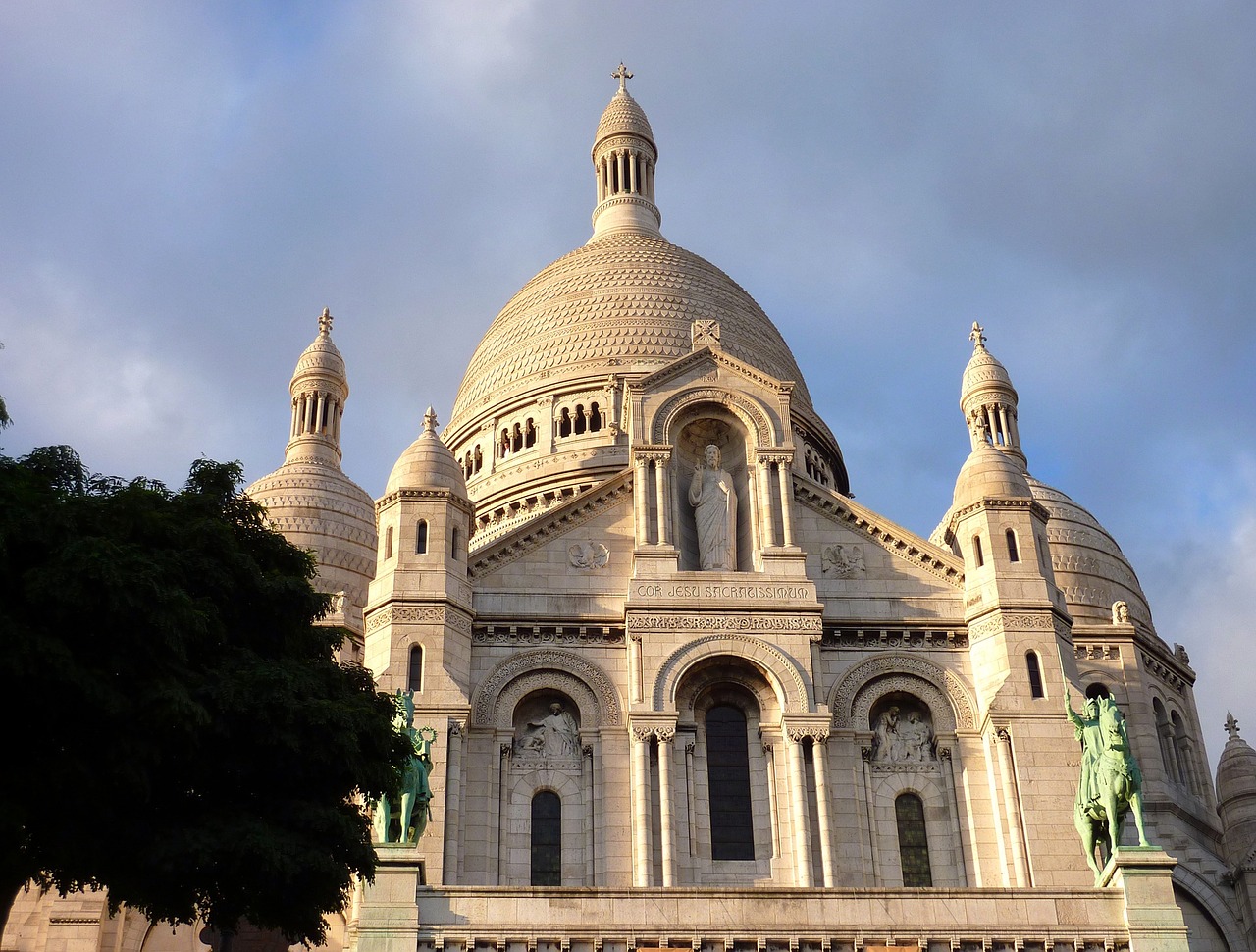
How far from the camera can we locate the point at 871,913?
29.5m

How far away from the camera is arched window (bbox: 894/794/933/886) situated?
3744 cm

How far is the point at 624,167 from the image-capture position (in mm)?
75750

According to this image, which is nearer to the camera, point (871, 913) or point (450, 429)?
point (871, 913)

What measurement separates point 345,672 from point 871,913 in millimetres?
9728

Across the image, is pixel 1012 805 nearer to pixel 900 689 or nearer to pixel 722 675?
pixel 900 689

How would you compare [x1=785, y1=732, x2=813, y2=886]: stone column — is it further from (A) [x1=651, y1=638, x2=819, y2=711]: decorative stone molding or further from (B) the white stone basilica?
(A) [x1=651, y1=638, x2=819, y2=711]: decorative stone molding

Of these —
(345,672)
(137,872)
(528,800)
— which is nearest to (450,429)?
(528,800)

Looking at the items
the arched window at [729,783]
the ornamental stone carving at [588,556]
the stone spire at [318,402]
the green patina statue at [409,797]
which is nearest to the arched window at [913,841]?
the arched window at [729,783]

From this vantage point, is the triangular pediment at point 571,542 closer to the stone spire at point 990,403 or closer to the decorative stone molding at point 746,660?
the decorative stone molding at point 746,660

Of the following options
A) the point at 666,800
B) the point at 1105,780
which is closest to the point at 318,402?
the point at 666,800

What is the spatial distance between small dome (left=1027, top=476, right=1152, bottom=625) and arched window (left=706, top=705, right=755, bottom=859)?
1769 cm

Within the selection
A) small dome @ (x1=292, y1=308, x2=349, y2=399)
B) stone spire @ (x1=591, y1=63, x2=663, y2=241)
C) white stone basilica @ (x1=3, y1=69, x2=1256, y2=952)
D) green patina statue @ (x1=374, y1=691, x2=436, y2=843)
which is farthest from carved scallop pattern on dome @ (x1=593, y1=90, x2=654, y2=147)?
green patina statue @ (x1=374, y1=691, x2=436, y2=843)

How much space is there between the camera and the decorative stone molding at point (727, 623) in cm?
3897

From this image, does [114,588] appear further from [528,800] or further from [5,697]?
[528,800]
